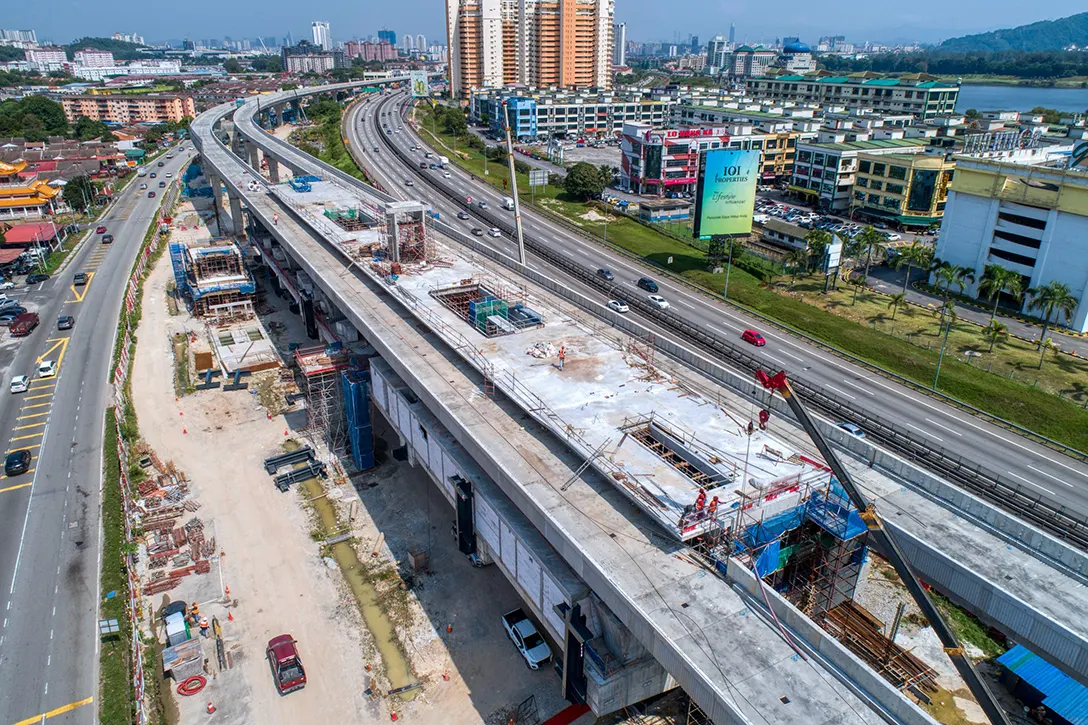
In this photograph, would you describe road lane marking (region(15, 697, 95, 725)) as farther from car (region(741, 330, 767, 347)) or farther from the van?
car (region(741, 330, 767, 347))

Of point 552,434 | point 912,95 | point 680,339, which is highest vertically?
point 912,95

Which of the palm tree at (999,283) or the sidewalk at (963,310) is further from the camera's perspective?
the palm tree at (999,283)

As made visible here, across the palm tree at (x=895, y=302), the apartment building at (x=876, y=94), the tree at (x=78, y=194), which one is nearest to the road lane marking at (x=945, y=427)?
the palm tree at (x=895, y=302)

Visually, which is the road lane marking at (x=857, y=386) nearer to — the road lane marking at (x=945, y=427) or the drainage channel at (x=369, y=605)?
the road lane marking at (x=945, y=427)

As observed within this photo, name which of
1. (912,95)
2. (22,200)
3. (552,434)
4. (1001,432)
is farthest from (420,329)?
(912,95)

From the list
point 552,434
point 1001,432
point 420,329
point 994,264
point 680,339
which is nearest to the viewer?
point 552,434

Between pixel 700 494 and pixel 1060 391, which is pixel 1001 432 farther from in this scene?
pixel 700 494

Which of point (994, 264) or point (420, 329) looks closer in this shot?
point (420, 329)
